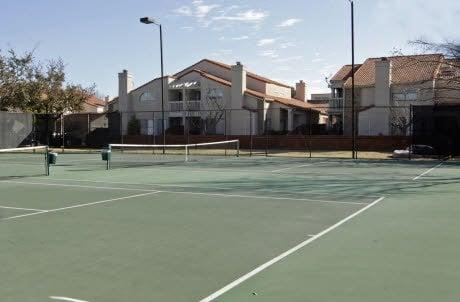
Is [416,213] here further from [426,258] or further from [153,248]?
[153,248]

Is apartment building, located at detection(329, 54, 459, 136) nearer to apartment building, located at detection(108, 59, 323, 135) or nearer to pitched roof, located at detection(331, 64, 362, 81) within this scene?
pitched roof, located at detection(331, 64, 362, 81)

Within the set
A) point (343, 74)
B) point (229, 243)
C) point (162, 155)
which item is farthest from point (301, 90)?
point (229, 243)

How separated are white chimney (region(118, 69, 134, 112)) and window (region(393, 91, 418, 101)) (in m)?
23.8

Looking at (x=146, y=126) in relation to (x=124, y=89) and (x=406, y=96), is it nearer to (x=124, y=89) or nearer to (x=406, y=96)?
(x=124, y=89)

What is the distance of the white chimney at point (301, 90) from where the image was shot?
6281 cm

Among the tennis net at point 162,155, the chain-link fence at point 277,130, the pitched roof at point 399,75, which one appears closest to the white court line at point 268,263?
the tennis net at point 162,155

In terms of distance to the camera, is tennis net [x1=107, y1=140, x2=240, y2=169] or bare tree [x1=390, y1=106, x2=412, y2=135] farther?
bare tree [x1=390, y1=106, x2=412, y2=135]

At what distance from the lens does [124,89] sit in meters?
52.1

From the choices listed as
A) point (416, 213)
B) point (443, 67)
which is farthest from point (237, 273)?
point (443, 67)

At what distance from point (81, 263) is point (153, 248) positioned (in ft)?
→ 3.37

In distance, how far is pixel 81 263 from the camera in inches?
240

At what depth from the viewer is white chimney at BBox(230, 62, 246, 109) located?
4791cm

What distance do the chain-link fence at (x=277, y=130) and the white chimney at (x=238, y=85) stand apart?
1.53 metres

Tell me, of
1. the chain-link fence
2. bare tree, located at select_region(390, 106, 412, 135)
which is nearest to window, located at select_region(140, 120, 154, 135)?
the chain-link fence
